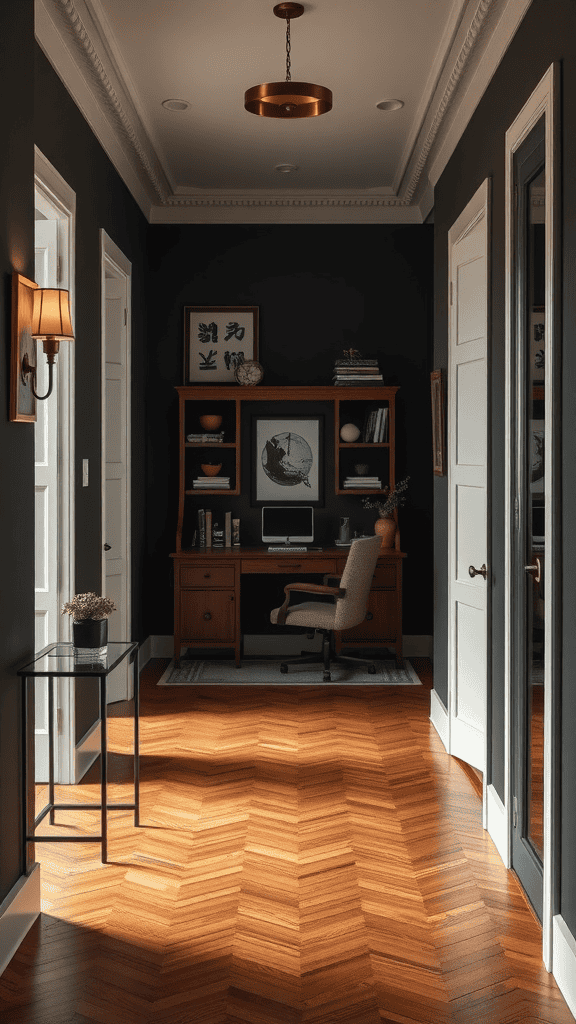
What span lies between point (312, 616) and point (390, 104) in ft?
10.0

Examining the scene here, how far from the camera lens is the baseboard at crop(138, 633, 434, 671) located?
6.77 meters

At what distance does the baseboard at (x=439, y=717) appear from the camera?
464 cm

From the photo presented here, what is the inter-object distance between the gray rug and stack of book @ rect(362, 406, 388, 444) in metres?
1.58

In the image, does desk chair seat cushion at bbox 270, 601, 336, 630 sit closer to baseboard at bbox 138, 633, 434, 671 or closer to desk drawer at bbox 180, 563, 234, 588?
desk drawer at bbox 180, 563, 234, 588

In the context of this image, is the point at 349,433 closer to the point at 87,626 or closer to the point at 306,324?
the point at 306,324

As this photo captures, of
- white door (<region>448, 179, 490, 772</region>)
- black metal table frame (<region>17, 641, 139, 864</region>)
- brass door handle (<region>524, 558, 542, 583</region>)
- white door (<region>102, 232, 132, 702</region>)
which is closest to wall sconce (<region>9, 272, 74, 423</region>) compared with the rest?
black metal table frame (<region>17, 641, 139, 864</region>)

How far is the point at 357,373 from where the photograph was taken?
21.2 feet

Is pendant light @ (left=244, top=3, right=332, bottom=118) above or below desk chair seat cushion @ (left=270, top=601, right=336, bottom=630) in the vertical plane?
above

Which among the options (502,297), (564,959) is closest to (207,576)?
(502,297)

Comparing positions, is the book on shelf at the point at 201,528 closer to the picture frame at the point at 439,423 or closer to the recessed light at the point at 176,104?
the picture frame at the point at 439,423

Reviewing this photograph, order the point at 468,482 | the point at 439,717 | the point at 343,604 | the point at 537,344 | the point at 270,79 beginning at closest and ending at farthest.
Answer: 1. the point at 537,344
2. the point at 468,482
3. the point at 270,79
4. the point at 439,717
5. the point at 343,604

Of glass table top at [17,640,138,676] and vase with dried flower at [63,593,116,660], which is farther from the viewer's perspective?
vase with dried flower at [63,593,116,660]

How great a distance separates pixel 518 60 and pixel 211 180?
130 inches

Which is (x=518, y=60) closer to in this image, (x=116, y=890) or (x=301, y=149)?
(x=301, y=149)
